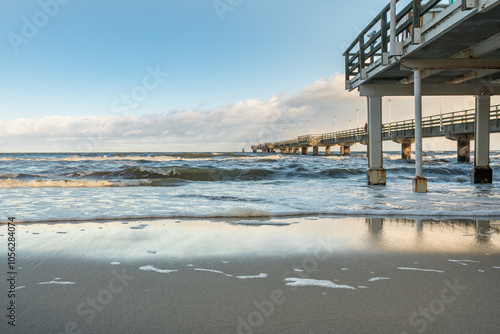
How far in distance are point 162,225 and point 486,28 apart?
6.44 metres

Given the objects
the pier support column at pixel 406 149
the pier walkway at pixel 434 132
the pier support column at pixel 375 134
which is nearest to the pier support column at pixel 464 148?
the pier walkway at pixel 434 132

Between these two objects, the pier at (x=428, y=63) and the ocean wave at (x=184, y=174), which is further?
the ocean wave at (x=184, y=174)

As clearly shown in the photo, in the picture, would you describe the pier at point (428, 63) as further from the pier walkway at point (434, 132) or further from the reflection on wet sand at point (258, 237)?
the pier walkway at point (434, 132)

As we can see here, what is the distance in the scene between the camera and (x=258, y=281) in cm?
280

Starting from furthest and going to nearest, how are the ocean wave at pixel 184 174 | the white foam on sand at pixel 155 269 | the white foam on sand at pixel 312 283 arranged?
the ocean wave at pixel 184 174, the white foam on sand at pixel 155 269, the white foam on sand at pixel 312 283

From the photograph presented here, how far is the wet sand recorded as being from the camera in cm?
209

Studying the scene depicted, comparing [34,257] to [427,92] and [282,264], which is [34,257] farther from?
[427,92]

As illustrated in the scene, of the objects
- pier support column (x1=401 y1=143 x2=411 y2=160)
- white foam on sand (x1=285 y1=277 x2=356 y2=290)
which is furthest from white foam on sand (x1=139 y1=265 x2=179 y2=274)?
pier support column (x1=401 y1=143 x2=411 y2=160)

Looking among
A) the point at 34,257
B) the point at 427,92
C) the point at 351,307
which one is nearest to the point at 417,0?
the point at 427,92

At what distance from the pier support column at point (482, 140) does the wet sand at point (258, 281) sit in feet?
28.7

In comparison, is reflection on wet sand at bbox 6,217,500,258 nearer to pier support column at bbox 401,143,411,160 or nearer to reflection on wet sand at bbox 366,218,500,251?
reflection on wet sand at bbox 366,218,500,251

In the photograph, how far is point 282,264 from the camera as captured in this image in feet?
10.7

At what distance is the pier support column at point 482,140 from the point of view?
11883 mm

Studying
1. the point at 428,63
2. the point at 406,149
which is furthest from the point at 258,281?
the point at 406,149
